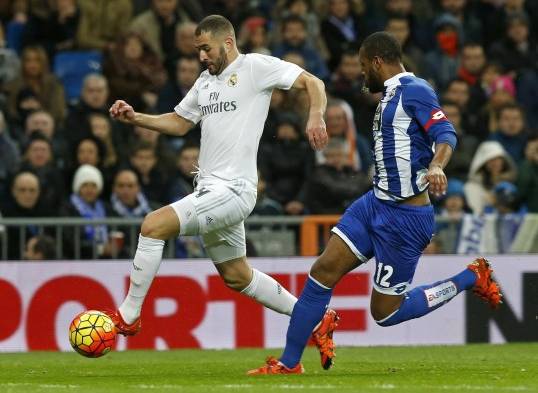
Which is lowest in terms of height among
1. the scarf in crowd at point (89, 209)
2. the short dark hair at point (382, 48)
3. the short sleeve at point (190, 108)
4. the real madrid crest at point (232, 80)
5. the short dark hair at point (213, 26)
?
the scarf in crowd at point (89, 209)

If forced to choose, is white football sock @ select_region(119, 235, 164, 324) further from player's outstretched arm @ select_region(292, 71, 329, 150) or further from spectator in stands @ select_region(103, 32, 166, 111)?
spectator in stands @ select_region(103, 32, 166, 111)

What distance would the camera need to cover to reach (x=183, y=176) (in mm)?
15617

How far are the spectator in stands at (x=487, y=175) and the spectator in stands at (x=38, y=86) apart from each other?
15.6ft

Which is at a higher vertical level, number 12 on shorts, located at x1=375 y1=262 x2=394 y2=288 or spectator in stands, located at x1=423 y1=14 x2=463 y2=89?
spectator in stands, located at x1=423 y1=14 x2=463 y2=89

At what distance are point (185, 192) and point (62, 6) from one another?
3618 millimetres

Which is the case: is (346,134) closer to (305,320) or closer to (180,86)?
(180,86)

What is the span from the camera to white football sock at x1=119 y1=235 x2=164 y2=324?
10016mm

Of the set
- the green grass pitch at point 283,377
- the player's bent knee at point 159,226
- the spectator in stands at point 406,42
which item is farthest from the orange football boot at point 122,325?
the spectator in stands at point 406,42

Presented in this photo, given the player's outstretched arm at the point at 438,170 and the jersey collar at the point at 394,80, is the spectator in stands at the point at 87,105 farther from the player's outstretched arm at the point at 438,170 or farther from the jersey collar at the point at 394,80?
the player's outstretched arm at the point at 438,170

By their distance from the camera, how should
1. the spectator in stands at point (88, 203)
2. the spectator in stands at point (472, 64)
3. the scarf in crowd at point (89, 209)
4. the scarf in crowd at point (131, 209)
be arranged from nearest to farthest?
the spectator in stands at point (88, 203)
the scarf in crowd at point (89, 209)
the scarf in crowd at point (131, 209)
the spectator in stands at point (472, 64)

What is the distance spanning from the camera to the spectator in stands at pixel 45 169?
49.2 feet

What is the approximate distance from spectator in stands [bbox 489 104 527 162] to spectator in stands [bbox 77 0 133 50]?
468cm

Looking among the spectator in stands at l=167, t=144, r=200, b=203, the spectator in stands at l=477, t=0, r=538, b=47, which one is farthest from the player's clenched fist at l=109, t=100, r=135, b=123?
the spectator in stands at l=477, t=0, r=538, b=47

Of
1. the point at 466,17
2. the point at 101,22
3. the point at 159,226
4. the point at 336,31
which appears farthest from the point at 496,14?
the point at 159,226
